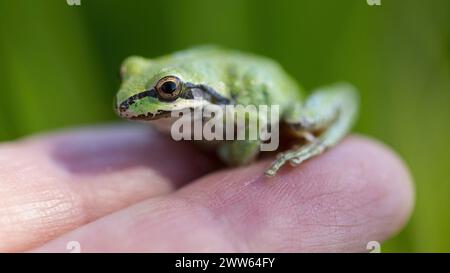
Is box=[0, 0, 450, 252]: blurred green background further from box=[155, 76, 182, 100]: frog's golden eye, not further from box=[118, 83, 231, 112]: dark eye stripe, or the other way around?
box=[155, 76, 182, 100]: frog's golden eye

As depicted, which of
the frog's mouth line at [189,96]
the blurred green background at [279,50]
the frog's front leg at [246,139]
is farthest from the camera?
the blurred green background at [279,50]

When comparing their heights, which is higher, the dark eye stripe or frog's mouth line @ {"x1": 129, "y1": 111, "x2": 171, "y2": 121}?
the dark eye stripe

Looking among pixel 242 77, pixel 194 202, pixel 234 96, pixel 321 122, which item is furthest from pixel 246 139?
pixel 194 202

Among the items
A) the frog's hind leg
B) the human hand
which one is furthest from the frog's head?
the frog's hind leg

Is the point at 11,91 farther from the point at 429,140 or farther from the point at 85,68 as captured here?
the point at 429,140

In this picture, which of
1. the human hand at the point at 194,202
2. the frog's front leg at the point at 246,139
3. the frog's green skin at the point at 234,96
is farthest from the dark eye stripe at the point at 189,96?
the human hand at the point at 194,202

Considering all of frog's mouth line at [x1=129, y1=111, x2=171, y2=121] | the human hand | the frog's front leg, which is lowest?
the human hand

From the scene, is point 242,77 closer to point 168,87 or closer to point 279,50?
point 168,87

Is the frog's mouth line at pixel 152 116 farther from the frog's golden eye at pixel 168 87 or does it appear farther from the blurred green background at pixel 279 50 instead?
the blurred green background at pixel 279 50
